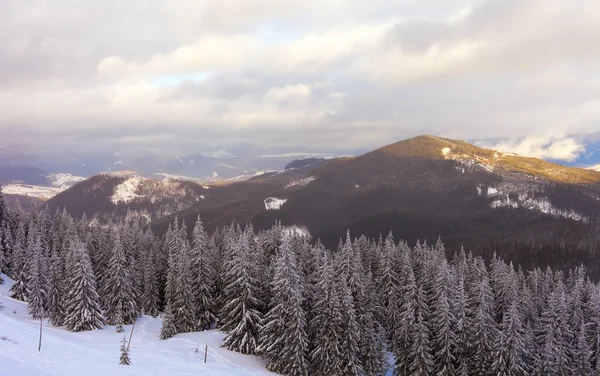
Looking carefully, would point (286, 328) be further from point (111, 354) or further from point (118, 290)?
point (118, 290)

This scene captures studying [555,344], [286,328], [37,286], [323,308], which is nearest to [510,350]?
[555,344]

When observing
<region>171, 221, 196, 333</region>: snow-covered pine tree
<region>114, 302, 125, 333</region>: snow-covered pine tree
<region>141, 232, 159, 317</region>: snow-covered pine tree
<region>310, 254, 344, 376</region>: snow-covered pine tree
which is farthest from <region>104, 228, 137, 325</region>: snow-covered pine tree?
<region>310, 254, 344, 376</region>: snow-covered pine tree

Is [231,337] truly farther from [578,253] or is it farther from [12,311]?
[578,253]

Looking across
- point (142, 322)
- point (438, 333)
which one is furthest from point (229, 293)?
point (438, 333)

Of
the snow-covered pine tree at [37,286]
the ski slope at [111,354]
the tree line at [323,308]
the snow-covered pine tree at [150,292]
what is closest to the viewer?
the ski slope at [111,354]

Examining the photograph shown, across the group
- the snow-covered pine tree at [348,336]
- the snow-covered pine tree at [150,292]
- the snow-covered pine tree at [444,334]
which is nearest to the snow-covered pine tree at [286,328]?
the snow-covered pine tree at [348,336]

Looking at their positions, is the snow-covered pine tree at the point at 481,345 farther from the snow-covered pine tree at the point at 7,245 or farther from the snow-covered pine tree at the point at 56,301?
the snow-covered pine tree at the point at 7,245
